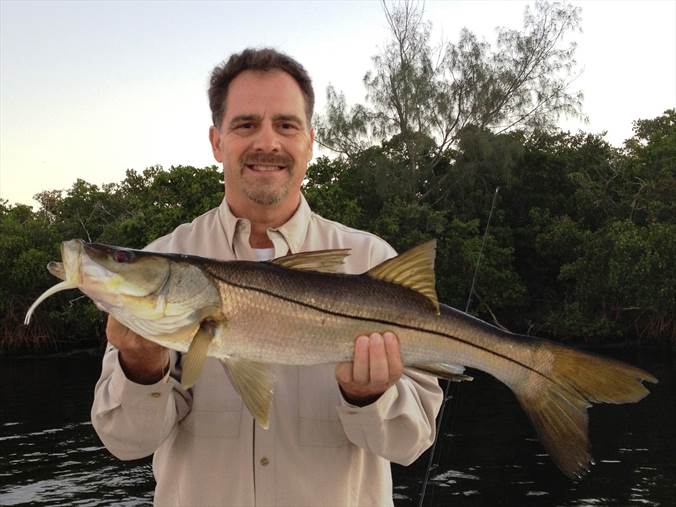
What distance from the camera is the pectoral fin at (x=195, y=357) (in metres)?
2.66

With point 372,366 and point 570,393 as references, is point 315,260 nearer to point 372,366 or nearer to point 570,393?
point 372,366

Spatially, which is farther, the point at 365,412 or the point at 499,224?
the point at 499,224

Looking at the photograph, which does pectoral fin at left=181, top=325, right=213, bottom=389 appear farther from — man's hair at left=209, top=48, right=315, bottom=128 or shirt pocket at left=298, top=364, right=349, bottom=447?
man's hair at left=209, top=48, right=315, bottom=128

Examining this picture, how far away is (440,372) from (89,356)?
117 ft

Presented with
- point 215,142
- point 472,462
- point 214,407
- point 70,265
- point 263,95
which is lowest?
point 472,462

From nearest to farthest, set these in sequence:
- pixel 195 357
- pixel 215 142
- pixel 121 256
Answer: pixel 195 357 < pixel 121 256 < pixel 215 142

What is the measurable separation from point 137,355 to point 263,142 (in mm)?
1096

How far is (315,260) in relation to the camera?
9.75ft

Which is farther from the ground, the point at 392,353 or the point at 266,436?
the point at 392,353

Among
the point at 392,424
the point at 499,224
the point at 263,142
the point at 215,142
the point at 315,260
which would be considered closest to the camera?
the point at 315,260

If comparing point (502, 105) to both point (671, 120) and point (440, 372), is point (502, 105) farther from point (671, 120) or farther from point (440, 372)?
point (440, 372)

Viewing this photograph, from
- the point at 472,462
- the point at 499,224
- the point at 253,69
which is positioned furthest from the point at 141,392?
the point at 499,224

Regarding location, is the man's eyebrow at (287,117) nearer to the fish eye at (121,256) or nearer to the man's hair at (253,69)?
the man's hair at (253,69)

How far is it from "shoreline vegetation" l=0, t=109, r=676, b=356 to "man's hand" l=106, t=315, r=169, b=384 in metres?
26.7
